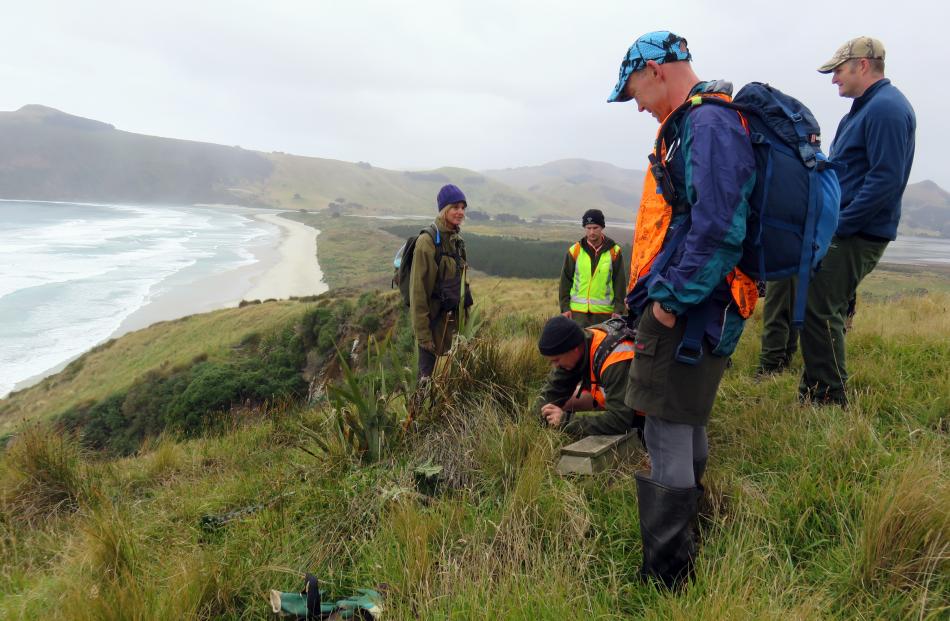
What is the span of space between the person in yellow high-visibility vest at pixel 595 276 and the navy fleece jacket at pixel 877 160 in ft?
8.77

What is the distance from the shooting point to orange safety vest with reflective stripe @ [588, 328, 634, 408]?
2822 mm

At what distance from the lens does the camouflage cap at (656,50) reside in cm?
193

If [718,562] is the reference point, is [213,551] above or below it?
below

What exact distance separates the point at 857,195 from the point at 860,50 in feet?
2.81

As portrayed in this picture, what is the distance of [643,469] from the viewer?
8.71 ft

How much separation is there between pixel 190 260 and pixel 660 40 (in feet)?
177

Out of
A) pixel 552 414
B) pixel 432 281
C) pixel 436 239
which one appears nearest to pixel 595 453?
pixel 552 414

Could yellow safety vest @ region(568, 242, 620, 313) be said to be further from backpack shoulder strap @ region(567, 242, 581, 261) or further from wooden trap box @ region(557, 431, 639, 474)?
wooden trap box @ region(557, 431, 639, 474)

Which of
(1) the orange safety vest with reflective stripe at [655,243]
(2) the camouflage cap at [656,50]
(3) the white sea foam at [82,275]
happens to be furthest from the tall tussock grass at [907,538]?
(3) the white sea foam at [82,275]

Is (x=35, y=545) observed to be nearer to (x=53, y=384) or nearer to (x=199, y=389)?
(x=199, y=389)

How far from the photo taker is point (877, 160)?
2877 mm

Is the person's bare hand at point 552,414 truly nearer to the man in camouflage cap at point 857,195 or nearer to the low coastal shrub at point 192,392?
the man in camouflage cap at point 857,195

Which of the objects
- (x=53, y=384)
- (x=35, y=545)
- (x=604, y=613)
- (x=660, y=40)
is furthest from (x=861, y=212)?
(x=53, y=384)

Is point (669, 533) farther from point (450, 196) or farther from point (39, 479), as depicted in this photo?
point (39, 479)
